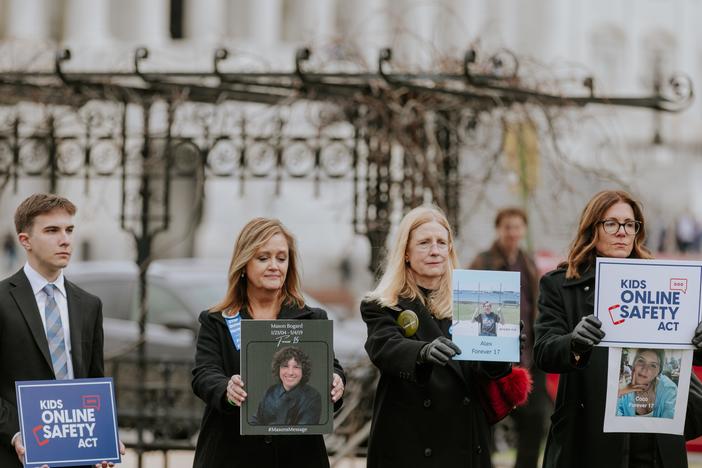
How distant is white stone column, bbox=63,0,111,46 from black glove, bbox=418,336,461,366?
4885 centimetres

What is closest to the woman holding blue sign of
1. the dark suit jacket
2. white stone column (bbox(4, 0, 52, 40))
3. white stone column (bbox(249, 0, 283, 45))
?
the dark suit jacket

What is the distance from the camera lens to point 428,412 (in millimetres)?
6980

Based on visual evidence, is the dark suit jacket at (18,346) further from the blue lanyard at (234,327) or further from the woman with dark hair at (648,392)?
the woman with dark hair at (648,392)

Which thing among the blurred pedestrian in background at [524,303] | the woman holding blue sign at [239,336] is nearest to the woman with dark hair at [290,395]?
the woman holding blue sign at [239,336]

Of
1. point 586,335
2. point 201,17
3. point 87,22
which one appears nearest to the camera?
point 586,335

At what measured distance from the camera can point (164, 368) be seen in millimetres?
13742

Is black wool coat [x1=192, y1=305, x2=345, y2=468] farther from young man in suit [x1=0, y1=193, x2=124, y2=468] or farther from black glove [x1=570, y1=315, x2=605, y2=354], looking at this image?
black glove [x1=570, y1=315, x2=605, y2=354]

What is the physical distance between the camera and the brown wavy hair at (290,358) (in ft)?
22.1

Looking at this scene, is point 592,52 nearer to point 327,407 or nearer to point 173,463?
point 173,463

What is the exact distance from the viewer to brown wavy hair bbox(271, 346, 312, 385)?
22.1 ft

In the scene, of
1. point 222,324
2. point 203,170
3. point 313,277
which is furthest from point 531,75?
point 313,277

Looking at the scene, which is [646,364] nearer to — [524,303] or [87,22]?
[524,303]

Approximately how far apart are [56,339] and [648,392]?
2512mm

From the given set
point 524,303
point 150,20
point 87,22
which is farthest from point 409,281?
point 150,20
